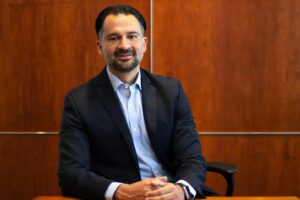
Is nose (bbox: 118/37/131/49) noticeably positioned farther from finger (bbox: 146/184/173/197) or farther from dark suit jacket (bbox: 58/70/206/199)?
finger (bbox: 146/184/173/197)

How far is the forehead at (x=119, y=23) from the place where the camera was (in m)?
1.71

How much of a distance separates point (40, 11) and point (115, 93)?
1468 millimetres

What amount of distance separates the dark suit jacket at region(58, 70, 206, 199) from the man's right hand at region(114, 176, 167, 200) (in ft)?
0.46

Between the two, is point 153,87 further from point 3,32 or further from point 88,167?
point 3,32

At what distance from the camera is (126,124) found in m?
1.66

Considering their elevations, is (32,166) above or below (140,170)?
below

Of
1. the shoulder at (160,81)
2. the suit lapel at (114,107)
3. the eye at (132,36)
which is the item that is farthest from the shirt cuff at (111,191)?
the eye at (132,36)

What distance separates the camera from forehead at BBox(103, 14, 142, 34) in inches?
67.3

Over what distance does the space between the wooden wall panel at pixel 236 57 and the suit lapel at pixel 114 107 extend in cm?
106

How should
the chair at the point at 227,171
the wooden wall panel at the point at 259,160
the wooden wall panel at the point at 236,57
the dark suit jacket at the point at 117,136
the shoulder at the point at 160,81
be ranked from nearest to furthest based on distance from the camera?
the dark suit jacket at the point at 117,136, the shoulder at the point at 160,81, the chair at the point at 227,171, the wooden wall panel at the point at 236,57, the wooden wall panel at the point at 259,160

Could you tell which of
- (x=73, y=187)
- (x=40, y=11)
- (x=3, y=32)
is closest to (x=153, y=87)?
(x=73, y=187)

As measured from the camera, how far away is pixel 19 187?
3014mm

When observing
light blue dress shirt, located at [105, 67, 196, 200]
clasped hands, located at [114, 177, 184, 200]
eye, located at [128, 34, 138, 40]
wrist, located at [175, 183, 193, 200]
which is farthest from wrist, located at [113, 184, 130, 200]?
eye, located at [128, 34, 138, 40]

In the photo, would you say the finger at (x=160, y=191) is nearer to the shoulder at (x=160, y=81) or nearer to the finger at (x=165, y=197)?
the finger at (x=165, y=197)
